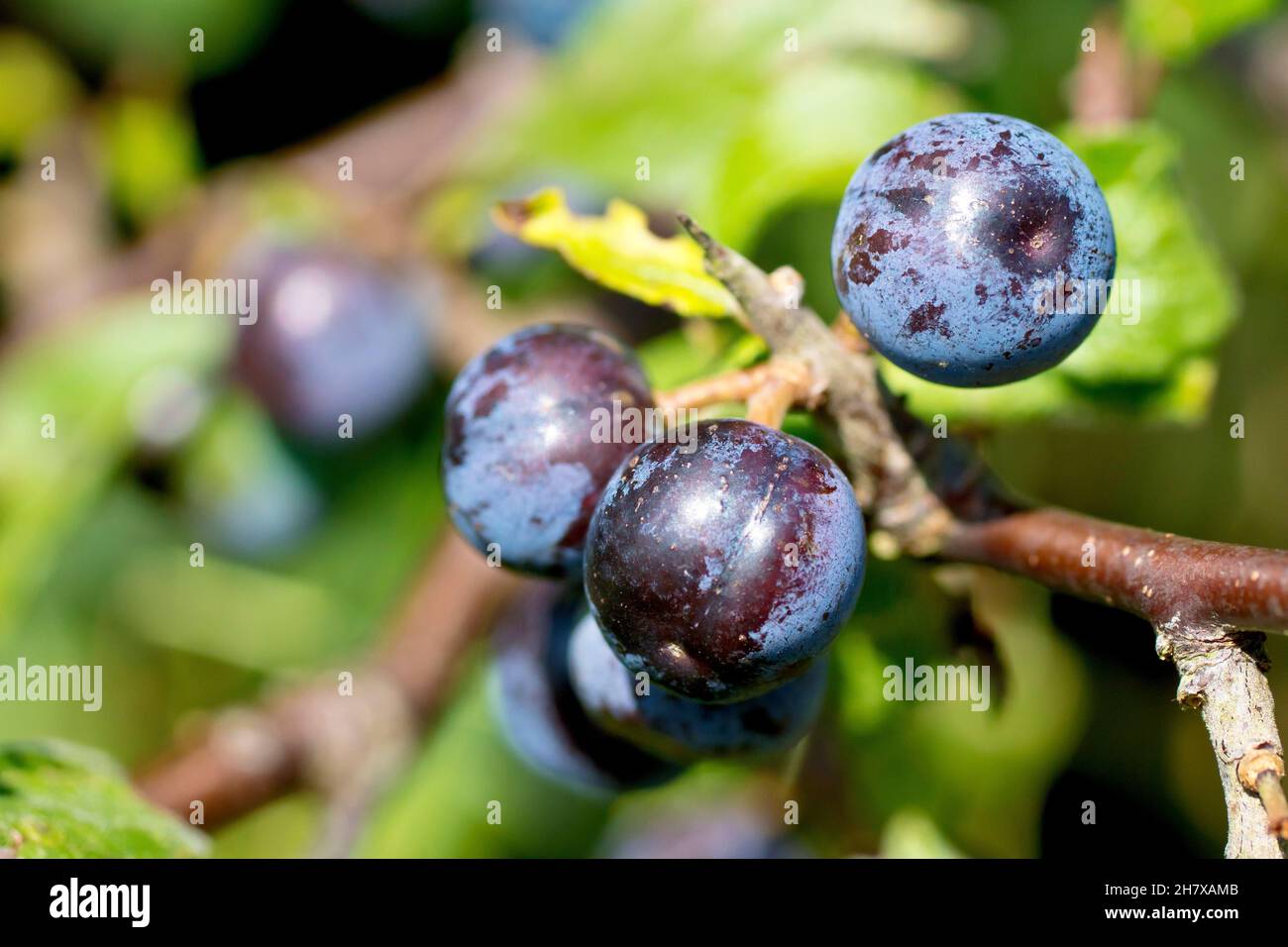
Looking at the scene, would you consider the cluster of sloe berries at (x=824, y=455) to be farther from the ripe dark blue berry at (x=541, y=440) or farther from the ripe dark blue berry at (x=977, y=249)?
the ripe dark blue berry at (x=541, y=440)

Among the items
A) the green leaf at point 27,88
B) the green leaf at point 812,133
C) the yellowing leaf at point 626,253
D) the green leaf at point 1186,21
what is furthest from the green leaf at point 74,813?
the green leaf at point 27,88

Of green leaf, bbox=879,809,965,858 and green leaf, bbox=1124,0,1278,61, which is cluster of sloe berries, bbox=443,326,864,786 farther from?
green leaf, bbox=1124,0,1278,61

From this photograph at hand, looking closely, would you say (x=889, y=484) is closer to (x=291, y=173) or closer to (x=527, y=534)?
(x=527, y=534)

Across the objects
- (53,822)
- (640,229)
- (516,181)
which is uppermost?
(516,181)

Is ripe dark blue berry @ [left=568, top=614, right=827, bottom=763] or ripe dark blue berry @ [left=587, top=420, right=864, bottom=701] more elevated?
ripe dark blue berry @ [left=587, top=420, right=864, bottom=701]

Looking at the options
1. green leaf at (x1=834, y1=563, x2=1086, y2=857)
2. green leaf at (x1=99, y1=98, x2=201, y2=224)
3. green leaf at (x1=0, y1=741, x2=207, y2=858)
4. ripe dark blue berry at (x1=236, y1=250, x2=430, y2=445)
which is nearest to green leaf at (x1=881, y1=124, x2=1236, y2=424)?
green leaf at (x1=834, y1=563, x2=1086, y2=857)

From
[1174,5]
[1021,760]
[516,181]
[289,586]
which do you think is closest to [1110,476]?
[1021,760]

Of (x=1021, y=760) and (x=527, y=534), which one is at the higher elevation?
(x=527, y=534)
